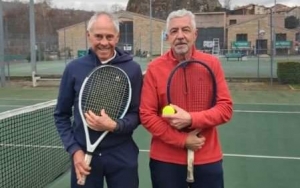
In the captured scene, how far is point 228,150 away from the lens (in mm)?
5461

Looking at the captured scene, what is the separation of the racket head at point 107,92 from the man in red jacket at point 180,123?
93mm

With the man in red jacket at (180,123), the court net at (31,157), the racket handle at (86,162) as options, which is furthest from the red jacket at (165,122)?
the court net at (31,157)

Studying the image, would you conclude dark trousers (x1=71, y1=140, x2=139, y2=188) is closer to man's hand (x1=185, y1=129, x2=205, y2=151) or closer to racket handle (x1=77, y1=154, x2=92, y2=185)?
racket handle (x1=77, y1=154, x2=92, y2=185)

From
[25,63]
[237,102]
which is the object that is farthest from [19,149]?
[25,63]

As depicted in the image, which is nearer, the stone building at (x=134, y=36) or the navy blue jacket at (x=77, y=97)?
the navy blue jacket at (x=77, y=97)

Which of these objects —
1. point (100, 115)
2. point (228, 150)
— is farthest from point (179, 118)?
point (228, 150)

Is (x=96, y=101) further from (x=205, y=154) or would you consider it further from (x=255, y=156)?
(x=255, y=156)

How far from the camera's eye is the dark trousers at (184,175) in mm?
2053

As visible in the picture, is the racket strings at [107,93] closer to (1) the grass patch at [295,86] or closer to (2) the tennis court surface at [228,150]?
(2) the tennis court surface at [228,150]

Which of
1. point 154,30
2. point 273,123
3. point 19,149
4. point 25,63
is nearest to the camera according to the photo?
point 19,149

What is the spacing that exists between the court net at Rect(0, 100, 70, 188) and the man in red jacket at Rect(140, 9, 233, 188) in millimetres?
1762

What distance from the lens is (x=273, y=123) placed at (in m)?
7.43

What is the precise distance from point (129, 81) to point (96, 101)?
7.0 inches

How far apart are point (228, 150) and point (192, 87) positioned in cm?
361
